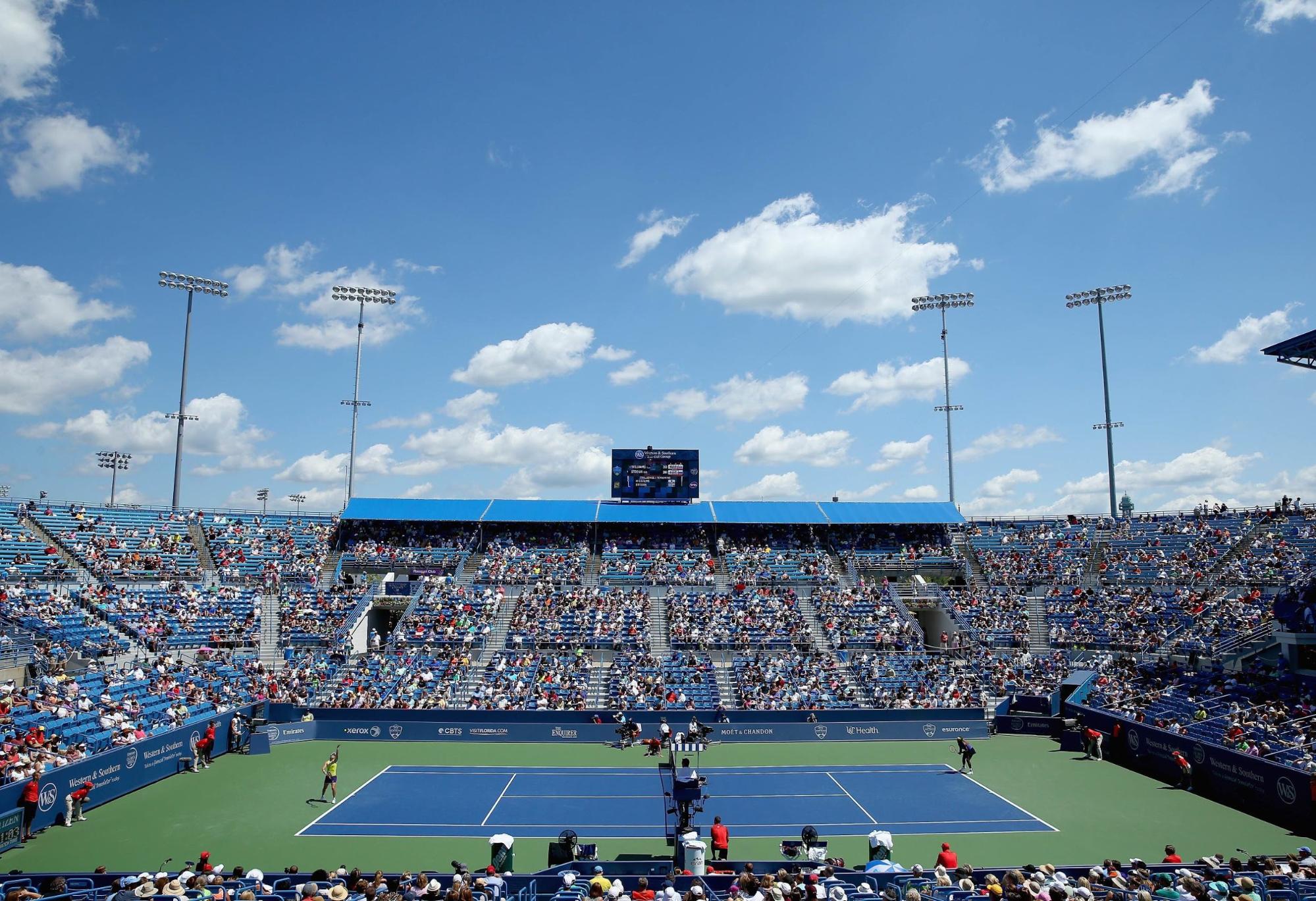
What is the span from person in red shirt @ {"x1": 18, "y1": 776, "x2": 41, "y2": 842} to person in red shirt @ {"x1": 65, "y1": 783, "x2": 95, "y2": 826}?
1.13 m

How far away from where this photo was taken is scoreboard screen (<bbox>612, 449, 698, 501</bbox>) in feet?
176

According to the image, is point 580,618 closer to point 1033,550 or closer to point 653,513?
point 653,513

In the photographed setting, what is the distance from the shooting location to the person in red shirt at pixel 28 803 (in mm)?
20375

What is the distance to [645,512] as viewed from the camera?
53938mm

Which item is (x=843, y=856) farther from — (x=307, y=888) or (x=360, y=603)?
(x=360, y=603)

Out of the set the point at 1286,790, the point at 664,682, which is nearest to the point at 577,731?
the point at 664,682

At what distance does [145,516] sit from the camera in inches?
1943

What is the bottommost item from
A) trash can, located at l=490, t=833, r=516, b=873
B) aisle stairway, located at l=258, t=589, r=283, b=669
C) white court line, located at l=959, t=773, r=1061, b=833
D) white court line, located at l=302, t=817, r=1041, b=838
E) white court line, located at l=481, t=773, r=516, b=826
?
white court line, located at l=481, t=773, r=516, b=826

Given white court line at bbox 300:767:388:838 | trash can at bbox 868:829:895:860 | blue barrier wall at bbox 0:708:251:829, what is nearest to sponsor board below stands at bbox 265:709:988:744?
blue barrier wall at bbox 0:708:251:829

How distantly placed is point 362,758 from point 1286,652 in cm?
3346

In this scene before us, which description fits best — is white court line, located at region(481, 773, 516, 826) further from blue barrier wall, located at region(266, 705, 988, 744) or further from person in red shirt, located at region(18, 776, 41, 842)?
person in red shirt, located at region(18, 776, 41, 842)

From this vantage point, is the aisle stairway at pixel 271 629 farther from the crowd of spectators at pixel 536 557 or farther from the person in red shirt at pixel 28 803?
the person in red shirt at pixel 28 803

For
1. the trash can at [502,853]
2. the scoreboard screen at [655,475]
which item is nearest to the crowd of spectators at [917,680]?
the scoreboard screen at [655,475]

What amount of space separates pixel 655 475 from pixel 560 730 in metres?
22.4
